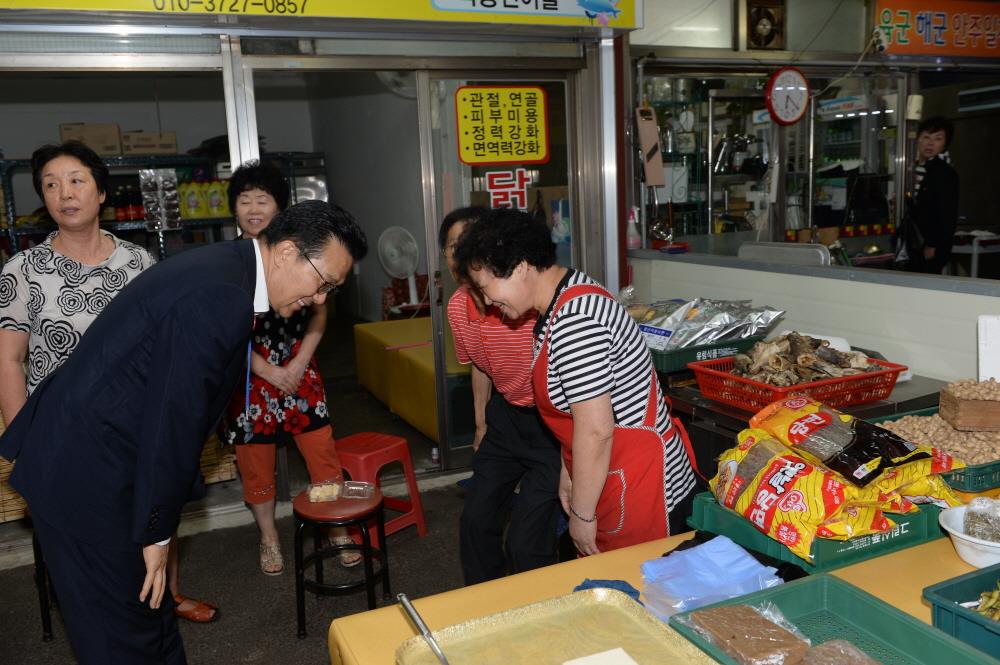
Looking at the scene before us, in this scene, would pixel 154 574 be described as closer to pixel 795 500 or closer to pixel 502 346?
pixel 502 346

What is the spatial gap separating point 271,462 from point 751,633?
7.96 ft

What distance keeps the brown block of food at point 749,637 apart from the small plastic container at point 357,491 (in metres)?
1.76

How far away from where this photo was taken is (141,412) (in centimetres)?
172

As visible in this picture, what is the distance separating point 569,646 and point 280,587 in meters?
2.37

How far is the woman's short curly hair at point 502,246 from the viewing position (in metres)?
1.95

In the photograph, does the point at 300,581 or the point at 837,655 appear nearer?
the point at 837,655

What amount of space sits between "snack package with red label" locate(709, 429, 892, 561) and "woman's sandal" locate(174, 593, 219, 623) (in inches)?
85.8

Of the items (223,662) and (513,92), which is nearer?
(223,662)

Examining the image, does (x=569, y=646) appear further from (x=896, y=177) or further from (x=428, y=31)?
(x=896, y=177)

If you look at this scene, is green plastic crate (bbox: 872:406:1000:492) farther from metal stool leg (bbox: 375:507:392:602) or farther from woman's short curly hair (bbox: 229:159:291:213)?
woman's short curly hair (bbox: 229:159:291:213)

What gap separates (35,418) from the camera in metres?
A: 1.83

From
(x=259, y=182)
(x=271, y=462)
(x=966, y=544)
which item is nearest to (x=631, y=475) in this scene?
(x=966, y=544)

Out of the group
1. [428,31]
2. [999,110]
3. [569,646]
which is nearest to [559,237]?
[428,31]

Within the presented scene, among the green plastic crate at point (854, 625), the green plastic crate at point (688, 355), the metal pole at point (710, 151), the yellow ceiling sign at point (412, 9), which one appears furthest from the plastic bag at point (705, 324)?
the metal pole at point (710, 151)
